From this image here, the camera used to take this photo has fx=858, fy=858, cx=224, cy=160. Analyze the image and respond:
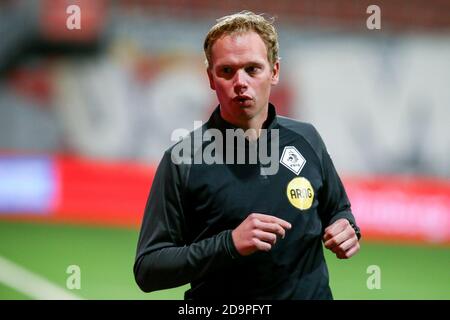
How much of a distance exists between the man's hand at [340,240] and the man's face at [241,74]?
0.57 m

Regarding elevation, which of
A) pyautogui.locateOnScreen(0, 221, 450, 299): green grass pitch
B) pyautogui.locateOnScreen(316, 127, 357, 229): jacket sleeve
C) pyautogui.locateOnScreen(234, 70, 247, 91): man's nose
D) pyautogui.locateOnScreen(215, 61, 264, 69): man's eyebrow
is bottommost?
pyautogui.locateOnScreen(0, 221, 450, 299): green grass pitch

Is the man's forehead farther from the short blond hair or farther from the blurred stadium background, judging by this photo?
the blurred stadium background

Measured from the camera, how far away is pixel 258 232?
3211 millimetres

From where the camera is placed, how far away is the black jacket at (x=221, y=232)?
3422 mm

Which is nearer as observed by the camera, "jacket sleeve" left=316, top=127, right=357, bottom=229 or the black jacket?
the black jacket

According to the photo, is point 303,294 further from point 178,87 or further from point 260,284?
point 178,87

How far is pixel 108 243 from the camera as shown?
32.8 ft

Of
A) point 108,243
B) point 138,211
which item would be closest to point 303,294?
point 108,243

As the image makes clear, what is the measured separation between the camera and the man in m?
3.44

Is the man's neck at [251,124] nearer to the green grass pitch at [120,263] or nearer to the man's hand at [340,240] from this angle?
the man's hand at [340,240]

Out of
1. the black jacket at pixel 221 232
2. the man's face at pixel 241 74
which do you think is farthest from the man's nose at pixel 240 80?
the black jacket at pixel 221 232

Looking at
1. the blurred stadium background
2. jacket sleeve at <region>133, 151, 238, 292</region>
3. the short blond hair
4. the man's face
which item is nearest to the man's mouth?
the man's face

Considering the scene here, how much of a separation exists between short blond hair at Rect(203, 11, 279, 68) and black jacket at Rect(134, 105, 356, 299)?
0.44 m
